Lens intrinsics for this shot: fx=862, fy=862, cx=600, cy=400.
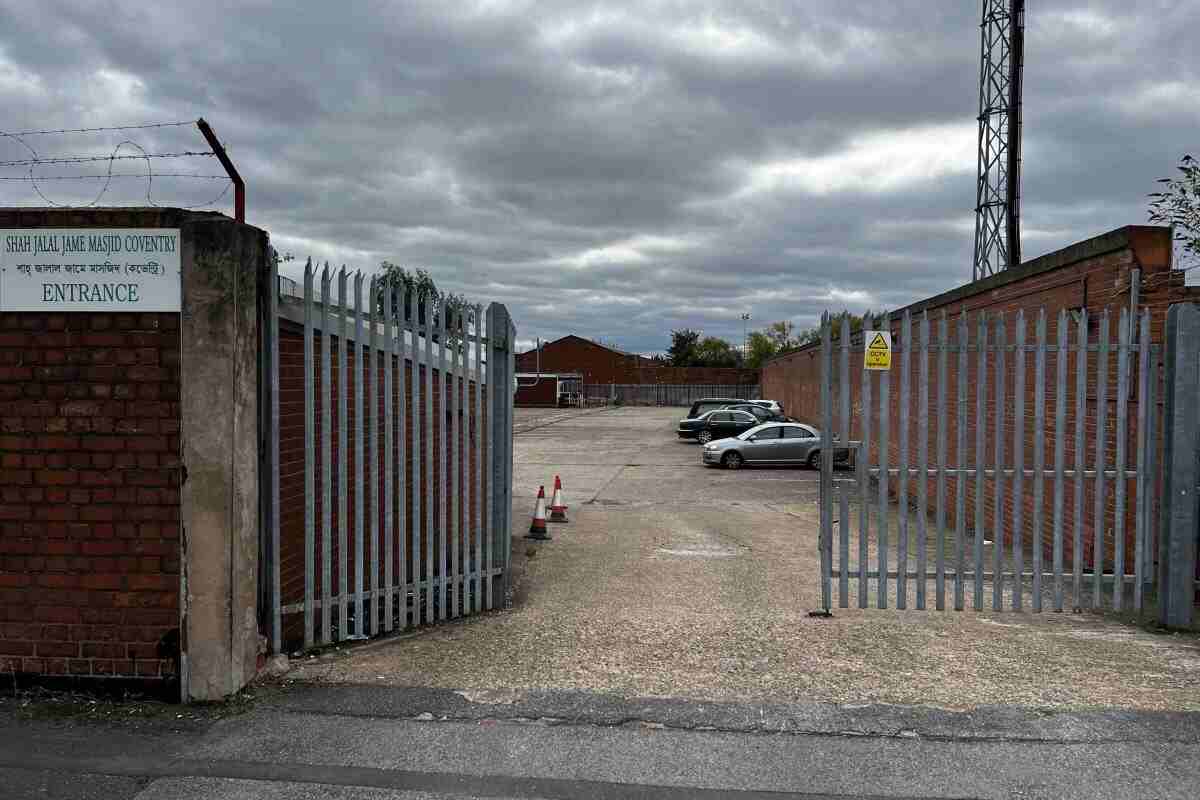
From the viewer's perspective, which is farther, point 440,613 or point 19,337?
→ point 440,613

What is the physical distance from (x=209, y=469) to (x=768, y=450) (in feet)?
60.1

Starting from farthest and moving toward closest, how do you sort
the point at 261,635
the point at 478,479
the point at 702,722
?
the point at 478,479 → the point at 261,635 → the point at 702,722

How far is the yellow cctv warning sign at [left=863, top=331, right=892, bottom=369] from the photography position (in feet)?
19.9

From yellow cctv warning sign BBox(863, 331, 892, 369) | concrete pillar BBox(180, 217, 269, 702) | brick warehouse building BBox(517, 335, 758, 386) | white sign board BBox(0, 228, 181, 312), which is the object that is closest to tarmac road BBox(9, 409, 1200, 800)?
concrete pillar BBox(180, 217, 269, 702)

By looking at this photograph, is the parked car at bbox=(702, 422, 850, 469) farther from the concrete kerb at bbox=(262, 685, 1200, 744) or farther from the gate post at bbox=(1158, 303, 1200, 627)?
the concrete kerb at bbox=(262, 685, 1200, 744)

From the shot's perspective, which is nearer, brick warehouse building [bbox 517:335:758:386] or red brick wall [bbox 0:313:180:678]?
red brick wall [bbox 0:313:180:678]

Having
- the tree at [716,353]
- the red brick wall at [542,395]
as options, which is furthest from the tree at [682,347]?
the red brick wall at [542,395]

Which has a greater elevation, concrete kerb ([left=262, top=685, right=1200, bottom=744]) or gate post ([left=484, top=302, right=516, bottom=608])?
gate post ([left=484, top=302, right=516, bottom=608])

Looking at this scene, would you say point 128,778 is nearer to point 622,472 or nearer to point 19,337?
point 19,337

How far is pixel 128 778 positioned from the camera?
388 cm

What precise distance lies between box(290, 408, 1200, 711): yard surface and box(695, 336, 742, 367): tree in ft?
269

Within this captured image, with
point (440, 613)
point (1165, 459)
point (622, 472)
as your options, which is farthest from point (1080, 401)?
point (622, 472)

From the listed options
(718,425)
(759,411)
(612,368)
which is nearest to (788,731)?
(718,425)

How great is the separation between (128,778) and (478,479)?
313 centimetres
